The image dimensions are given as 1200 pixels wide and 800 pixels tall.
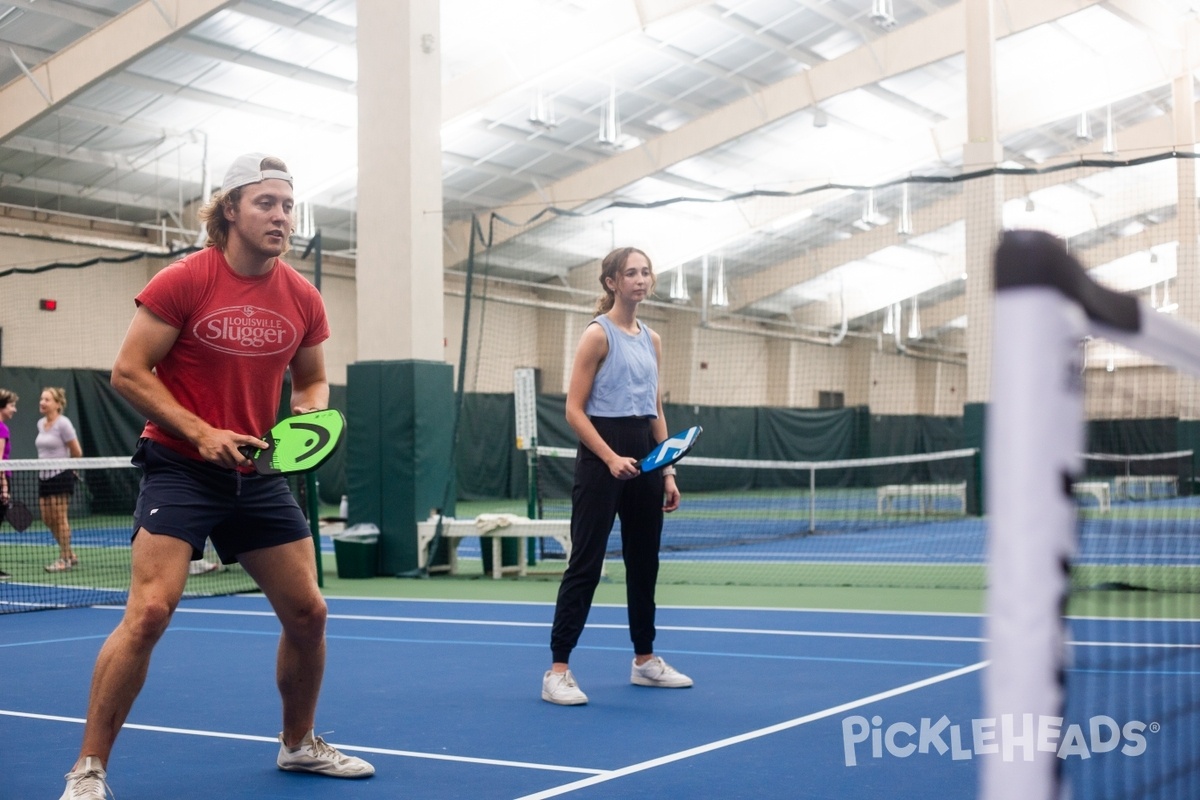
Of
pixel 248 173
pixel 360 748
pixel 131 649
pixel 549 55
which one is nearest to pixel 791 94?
pixel 549 55

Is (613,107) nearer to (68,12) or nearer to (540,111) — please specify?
(540,111)

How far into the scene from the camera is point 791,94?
2072 cm

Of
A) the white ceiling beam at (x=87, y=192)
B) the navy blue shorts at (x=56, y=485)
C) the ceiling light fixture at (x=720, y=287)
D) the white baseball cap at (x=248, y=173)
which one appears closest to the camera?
the white baseball cap at (x=248, y=173)

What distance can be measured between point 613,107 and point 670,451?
15.3 m

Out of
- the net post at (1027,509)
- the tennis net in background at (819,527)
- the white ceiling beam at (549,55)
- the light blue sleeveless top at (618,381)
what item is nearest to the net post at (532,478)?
the tennis net in background at (819,527)

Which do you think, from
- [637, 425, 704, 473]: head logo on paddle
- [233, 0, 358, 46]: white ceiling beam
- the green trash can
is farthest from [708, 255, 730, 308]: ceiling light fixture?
[637, 425, 704, 473]: head logo on paddle

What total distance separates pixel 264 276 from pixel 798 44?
18242mm

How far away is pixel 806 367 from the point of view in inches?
1372

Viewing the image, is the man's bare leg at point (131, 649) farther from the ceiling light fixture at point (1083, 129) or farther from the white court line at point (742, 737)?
the ceiling light fixture at point (1083, 129)

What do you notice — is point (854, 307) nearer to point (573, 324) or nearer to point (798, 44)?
point (573, 324)

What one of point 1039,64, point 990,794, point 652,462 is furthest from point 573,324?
point 990,794

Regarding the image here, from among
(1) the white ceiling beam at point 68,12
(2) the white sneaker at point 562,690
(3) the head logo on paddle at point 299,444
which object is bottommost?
(2) the white sneaker at point 562,690

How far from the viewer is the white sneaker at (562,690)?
16.2 feet

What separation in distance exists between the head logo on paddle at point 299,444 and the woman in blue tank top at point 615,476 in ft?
4.99
